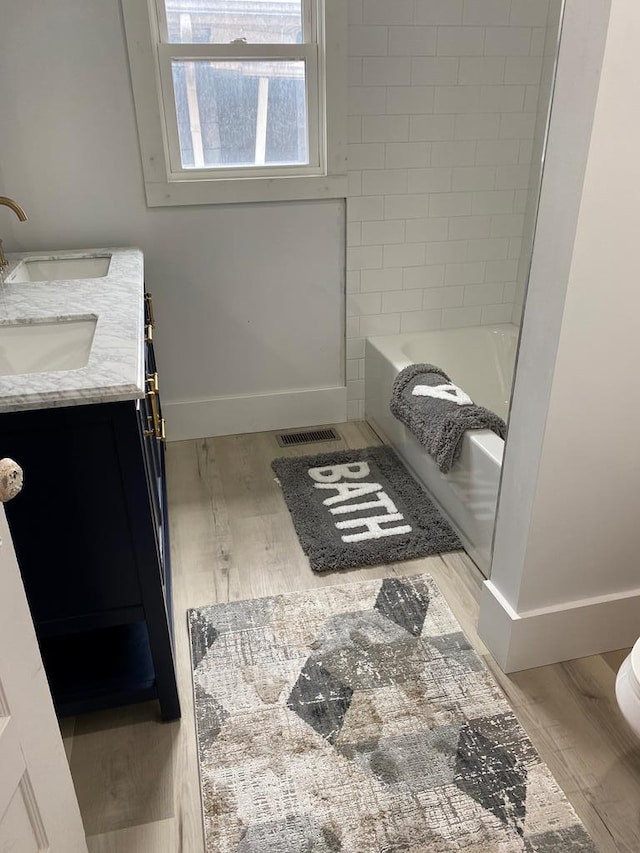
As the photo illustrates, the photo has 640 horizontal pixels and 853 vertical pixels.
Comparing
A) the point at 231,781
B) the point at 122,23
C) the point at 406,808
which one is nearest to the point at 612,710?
the point at 406,808

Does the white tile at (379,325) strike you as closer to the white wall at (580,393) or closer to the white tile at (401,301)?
the white tile at (401,301)

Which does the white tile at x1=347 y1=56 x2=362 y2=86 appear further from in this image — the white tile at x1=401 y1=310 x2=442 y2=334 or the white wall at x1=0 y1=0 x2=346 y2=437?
the white tile at x1=401 y1=310 x2=442 y2=334

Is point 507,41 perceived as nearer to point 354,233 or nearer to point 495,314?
point 354,233

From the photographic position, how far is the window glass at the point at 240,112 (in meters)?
2.57

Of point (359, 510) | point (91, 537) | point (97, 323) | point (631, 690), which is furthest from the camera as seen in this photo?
point (359, 510)

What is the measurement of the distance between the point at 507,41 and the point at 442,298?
1080mm

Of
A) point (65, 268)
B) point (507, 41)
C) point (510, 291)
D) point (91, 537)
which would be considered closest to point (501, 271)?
point (510, 291)

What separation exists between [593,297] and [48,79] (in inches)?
83.3

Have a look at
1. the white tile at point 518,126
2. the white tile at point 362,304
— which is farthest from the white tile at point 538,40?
the white tile at point 362,304

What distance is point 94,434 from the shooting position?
4.36 ft

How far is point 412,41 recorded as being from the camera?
8.49ft

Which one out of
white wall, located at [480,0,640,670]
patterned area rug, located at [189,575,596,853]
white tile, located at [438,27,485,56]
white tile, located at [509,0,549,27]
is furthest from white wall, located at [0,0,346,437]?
white wall, located at [480,0,640,670]

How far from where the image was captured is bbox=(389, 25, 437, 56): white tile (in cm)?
257

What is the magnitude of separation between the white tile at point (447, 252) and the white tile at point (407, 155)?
36 centimetres
